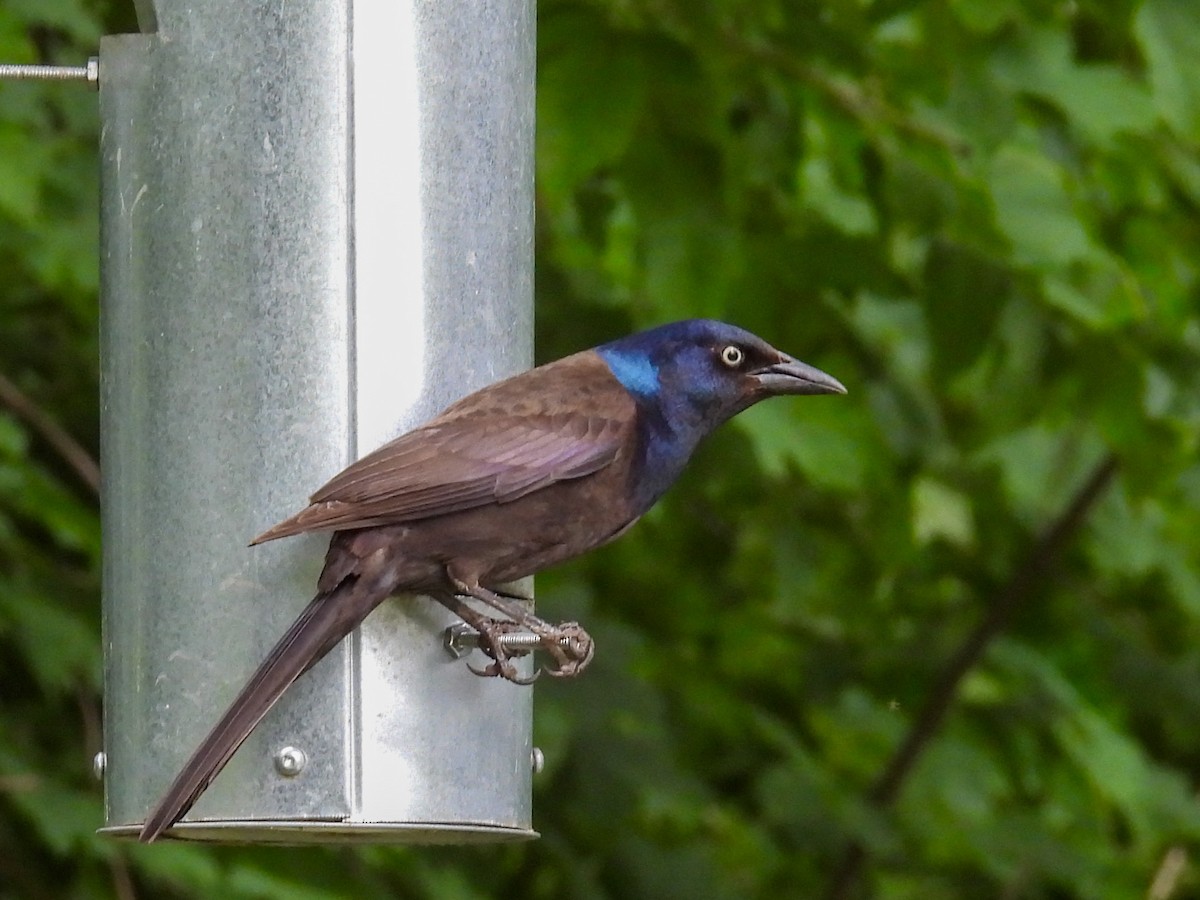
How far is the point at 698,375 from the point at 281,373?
0.95m

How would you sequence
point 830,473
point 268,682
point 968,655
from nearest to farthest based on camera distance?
point 268,682 < point 830,473 < point 968,655

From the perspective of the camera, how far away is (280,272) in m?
4.41

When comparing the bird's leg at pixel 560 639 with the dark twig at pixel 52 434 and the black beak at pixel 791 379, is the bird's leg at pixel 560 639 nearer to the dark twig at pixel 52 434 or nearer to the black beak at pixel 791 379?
the black beak at pixel 791 379

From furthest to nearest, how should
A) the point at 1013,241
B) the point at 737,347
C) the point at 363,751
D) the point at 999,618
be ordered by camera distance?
the point at 999,618, the point at 1013,241, the point at 737,347, the point at 363,751

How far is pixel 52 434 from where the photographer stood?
21.2 ft

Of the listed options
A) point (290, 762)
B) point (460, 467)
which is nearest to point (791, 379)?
point (460, 467)

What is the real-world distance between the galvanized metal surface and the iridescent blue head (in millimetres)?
382

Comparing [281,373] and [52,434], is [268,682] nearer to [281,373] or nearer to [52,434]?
[281,373]

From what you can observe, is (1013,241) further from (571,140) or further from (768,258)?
(571,140)

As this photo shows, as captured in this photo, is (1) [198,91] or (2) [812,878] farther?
(2) [812,878]

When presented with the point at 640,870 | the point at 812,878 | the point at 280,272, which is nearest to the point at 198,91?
the point at 280,272

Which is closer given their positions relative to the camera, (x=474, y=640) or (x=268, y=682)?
(x=268, y=682)

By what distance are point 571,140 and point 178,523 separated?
164 cm

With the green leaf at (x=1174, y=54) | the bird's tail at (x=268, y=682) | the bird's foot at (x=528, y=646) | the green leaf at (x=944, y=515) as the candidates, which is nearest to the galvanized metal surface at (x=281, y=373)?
the bird's foot at (x=528, y=646)
